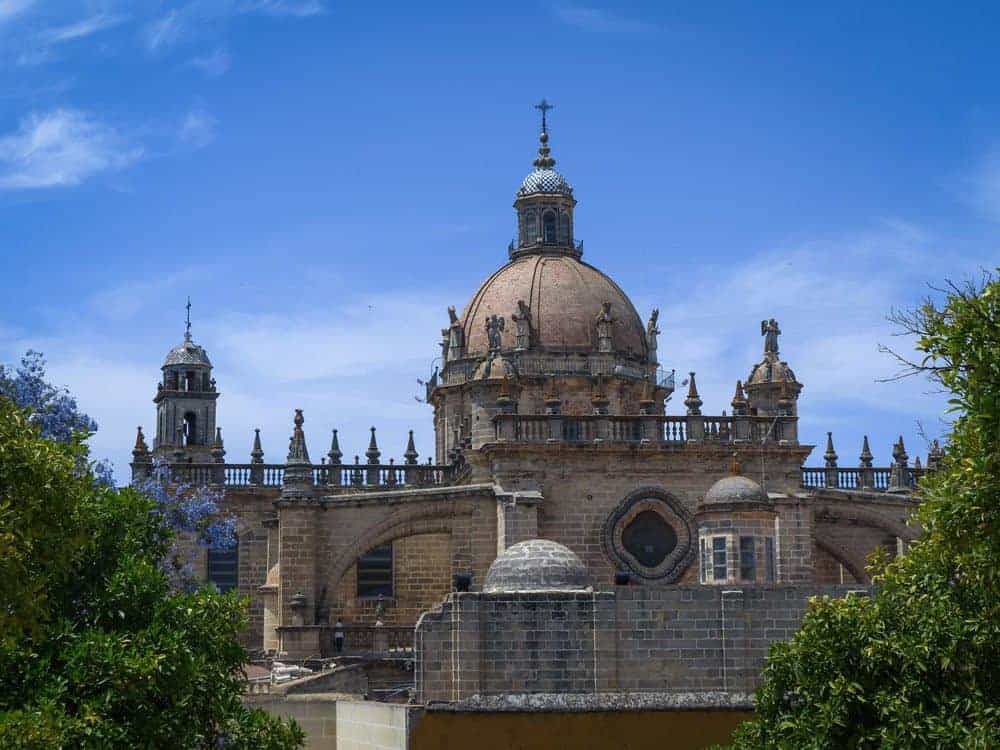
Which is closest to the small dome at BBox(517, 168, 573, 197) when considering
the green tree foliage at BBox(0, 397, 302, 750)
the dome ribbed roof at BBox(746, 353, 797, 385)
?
the dome ribbed roof at BBox(746, 353, 797, 385)

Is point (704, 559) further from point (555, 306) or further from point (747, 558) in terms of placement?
point (555, 306)

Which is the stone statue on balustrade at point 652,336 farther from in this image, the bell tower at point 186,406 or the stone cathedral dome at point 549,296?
the bell tower at point 186,406

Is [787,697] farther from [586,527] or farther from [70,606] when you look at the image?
[586,527]

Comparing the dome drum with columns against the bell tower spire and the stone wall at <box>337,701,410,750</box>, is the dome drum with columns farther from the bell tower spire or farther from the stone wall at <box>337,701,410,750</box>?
the stone wall at <box>337,701,410,750</box>

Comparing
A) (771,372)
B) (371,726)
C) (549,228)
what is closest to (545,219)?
(549,228)

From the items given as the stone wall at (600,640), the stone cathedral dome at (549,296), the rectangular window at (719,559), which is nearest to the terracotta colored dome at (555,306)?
the stone cathedral dome at (549,296)

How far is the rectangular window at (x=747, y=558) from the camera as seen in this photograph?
3209cm

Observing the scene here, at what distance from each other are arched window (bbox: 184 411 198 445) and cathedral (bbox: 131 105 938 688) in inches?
253

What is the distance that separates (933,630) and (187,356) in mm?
44770

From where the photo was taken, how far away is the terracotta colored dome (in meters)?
50.8

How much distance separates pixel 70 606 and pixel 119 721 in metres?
1.81

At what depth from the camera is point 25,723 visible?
15.4 m

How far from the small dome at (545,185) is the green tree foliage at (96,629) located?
35.7 meters

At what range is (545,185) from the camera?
54625 mm
